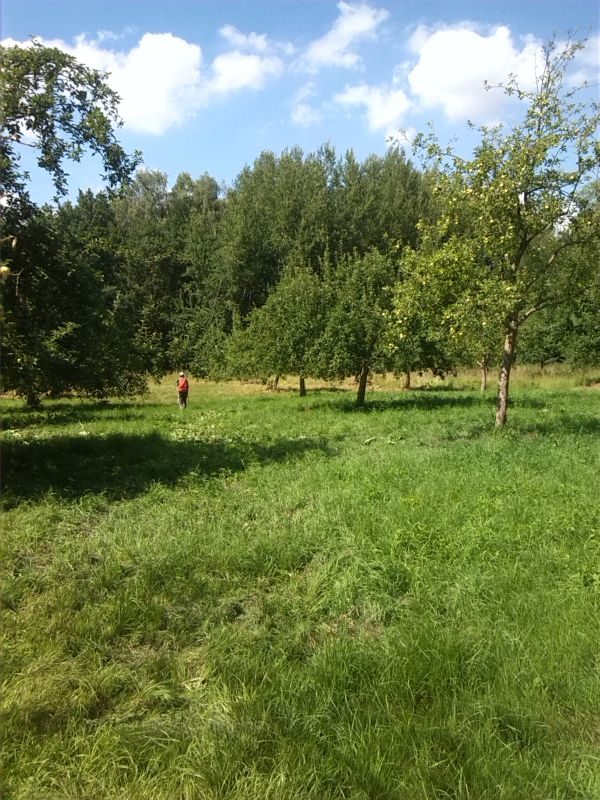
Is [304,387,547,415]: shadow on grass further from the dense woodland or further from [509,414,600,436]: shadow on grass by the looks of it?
[509,414,600,436]: shadow on grass

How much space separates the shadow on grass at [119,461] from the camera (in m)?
8.68

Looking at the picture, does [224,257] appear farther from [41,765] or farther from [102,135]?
[41,765]

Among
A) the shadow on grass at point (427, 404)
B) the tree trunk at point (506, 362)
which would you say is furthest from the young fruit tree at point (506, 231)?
the shadow on grass at point (427, 404)

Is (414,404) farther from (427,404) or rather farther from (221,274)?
(221,274)

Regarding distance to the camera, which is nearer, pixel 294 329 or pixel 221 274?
pixel 294 329

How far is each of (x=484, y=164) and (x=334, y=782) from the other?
12.5 m

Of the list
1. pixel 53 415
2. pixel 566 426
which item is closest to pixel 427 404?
pixel 566 426

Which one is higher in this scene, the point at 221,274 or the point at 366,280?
the point at 221,274

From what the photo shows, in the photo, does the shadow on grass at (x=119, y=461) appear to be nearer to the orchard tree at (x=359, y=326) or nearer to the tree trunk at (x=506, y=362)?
the tree trunk at (x=506, y=362)

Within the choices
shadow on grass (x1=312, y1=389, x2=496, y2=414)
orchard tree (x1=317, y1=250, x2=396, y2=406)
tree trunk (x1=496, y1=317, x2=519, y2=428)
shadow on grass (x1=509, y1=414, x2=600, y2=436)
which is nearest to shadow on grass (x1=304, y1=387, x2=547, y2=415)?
shadow on grass (x1=312, y1=389, x2=496, y2=414)

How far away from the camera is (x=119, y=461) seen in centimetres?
1065

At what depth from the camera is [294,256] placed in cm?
4241

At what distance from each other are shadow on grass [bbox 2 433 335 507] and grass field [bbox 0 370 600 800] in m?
0.13

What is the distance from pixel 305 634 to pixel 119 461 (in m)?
7.19
